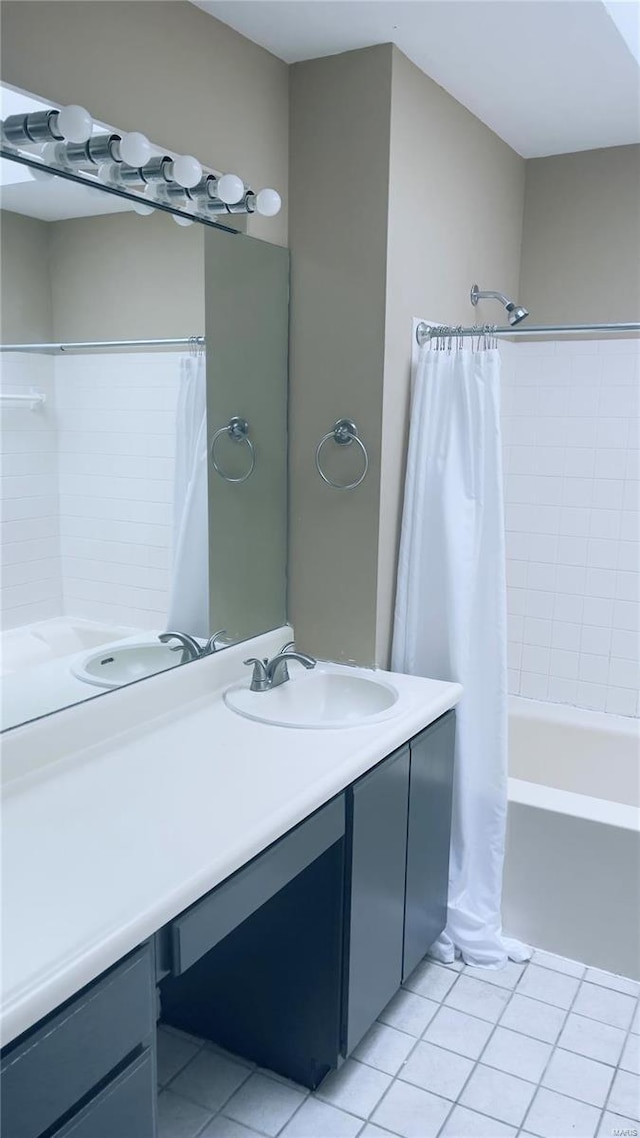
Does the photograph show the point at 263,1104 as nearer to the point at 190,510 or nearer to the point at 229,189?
the point at 190,510

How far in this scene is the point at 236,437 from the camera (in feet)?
7.88

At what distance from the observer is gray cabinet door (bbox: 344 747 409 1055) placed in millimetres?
1962

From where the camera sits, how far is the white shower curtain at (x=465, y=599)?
250 cm

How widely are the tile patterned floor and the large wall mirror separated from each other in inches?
39.8

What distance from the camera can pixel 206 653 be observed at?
2.29 m

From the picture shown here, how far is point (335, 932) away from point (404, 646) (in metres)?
0.90

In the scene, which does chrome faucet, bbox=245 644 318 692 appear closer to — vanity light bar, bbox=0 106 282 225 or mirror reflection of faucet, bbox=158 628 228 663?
mirror reflection of faucet, bbox=158 628 228 663

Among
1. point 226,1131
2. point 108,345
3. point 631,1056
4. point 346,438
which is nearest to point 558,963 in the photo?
point 631,1056

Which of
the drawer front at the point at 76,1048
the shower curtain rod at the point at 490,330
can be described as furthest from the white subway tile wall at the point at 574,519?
the drawer front at the point at 76,1048

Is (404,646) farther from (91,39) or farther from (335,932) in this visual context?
(91,39)

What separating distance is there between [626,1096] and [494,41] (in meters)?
2.63

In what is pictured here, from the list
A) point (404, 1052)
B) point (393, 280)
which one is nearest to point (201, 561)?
point (393, 280)

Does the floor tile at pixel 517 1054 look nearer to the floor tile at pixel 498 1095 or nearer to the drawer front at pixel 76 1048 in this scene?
the floor tile at pixel 498 1095

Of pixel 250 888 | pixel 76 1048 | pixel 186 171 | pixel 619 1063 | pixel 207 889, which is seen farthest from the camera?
pixel 619 1063
